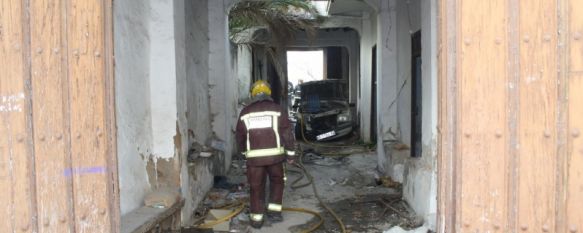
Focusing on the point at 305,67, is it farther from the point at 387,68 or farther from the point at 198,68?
the point at 198,68

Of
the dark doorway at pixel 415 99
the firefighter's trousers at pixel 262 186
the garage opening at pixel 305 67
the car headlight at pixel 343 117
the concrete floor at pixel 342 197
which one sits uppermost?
the garage opening at pixel 305 67

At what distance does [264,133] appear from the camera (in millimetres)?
6461

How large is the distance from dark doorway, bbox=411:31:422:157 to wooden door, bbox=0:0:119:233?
597cm

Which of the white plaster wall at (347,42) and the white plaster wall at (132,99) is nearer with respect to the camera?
the white plaster wall at (132,99)

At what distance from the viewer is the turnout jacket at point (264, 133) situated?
645cm

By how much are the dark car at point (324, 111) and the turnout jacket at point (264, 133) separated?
8.31m

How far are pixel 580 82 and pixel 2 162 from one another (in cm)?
237

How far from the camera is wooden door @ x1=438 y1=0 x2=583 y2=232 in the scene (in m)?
2.12

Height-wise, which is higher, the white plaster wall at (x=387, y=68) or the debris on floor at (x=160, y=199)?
the white plaster wall at (x=387, y=68)

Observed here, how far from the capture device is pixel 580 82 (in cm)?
211

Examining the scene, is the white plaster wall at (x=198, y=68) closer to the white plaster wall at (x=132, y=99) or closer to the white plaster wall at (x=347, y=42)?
the white plaster wall at (x=132, y=99)

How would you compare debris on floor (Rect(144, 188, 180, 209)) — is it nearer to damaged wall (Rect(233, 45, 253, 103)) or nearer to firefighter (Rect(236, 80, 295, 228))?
firefighter (Rect(236, 80, 295, 228))

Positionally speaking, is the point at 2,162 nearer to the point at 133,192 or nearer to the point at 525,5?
the point at 525,5

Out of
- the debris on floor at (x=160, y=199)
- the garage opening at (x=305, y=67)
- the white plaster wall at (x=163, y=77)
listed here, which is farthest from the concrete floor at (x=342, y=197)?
the garage opening at (x=305, y=67)
